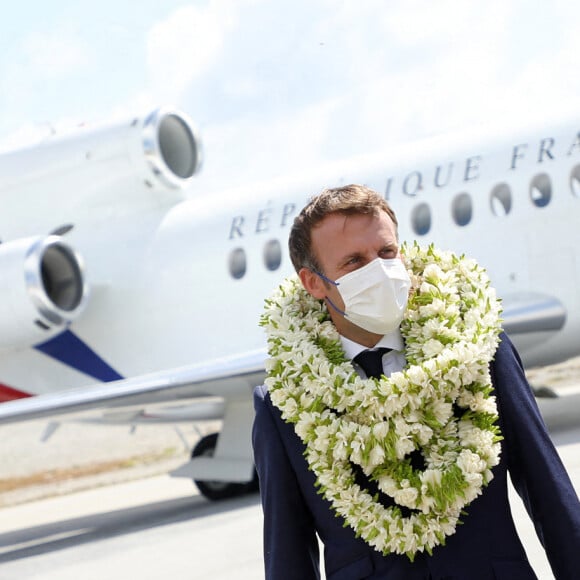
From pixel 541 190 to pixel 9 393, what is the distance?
6.76m

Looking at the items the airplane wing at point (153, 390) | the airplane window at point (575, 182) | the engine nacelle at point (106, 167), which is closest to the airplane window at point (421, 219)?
the airplane window at point (575, 182)

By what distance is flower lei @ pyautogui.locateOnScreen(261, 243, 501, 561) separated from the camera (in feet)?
7.44

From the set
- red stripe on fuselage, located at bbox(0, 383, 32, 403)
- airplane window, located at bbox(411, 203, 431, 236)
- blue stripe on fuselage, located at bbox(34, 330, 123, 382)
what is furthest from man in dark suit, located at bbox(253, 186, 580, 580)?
red stripe on fuselage, located at bbox(0, 383, 32, 403)

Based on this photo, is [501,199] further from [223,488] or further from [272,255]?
[223,488]

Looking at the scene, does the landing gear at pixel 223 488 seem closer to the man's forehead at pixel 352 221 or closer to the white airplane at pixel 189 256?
the white airplane at pixel 189 256

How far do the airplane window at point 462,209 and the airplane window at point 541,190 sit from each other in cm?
61

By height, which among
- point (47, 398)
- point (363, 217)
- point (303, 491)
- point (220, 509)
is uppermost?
point (363, 217)

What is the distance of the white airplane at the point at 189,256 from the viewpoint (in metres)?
9.80

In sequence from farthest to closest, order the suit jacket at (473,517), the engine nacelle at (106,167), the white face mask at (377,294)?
the engine nacelle at (106,167) < the white face mask at (377,294) < the suit jacket at (473,517)

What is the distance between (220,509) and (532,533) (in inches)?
175

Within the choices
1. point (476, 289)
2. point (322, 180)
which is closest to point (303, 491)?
point (476, 289)

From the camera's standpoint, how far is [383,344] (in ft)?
8.02

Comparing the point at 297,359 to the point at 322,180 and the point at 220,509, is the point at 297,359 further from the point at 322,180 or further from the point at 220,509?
the point at 322,180

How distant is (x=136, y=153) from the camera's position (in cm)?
Answer: 1193
